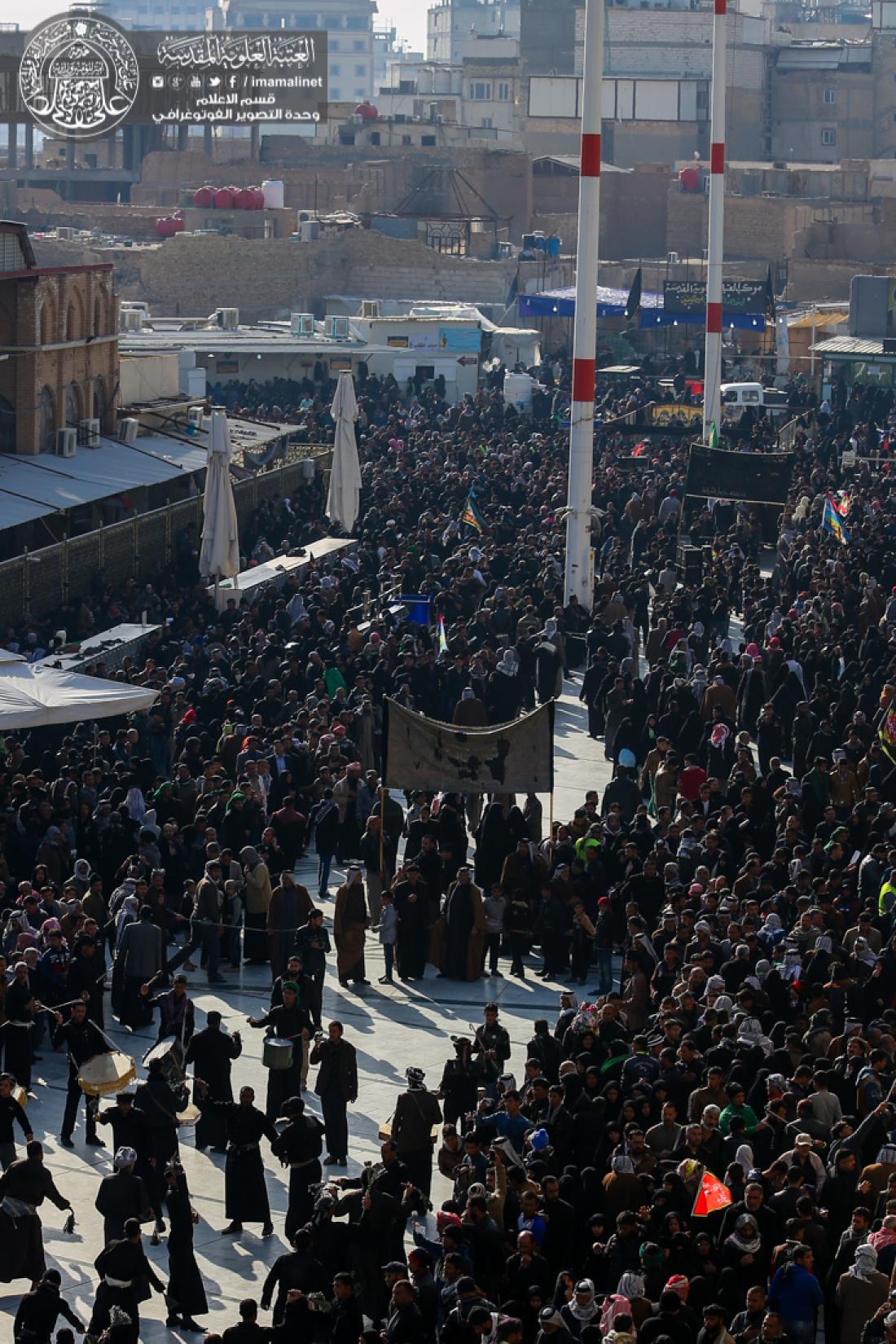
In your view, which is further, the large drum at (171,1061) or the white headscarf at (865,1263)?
the large drum at (171,1061)

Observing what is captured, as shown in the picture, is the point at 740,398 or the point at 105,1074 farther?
the point at 740,398

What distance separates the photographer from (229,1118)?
12820mm

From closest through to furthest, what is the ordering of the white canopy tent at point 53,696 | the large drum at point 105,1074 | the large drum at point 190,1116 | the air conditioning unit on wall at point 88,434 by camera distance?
the large drum at point 105,1074, the large drum at point 190,1116, the white canopy tent at point 53,696, the air conditioning unit on wall at point 88,434

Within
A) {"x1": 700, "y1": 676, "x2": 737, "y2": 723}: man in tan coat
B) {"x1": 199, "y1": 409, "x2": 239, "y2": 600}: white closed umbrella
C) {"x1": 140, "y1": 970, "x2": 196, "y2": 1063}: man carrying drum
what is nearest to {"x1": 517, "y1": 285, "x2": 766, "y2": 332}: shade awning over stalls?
{"x1": 199, "y1": 409, "x2": 239, "y2": 600}: white closed umbrella

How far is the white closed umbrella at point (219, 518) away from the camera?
26.8 m

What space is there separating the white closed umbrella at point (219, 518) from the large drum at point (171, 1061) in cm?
1337

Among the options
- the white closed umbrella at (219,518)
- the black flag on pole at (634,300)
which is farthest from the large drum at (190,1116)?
the black flag on pole at (634,300)

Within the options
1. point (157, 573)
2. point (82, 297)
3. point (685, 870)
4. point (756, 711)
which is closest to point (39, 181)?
point (82, 297)

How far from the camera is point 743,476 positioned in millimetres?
30672

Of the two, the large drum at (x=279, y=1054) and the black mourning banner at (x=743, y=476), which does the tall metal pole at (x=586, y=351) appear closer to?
the black mourning banner at (x=743, y=476)

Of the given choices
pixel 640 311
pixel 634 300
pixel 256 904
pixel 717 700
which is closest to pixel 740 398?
pixel 634 300

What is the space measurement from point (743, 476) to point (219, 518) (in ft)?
23.8

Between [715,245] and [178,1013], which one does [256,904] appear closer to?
[178,1013]

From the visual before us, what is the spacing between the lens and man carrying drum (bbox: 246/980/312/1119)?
13.8 metres
